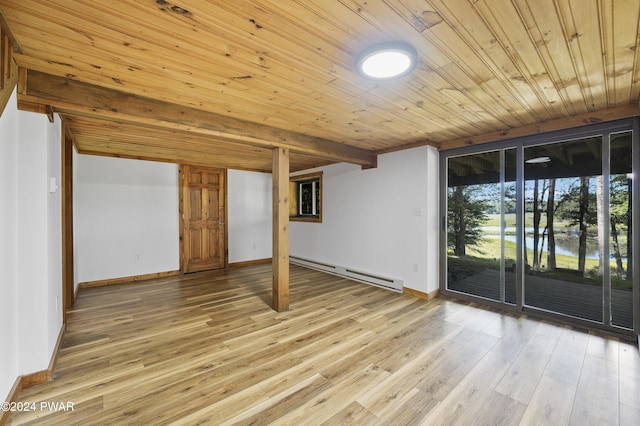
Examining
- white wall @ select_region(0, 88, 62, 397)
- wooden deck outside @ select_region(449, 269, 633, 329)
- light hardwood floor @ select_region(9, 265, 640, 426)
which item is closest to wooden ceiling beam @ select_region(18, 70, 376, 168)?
white wall @ select_region(0, 88, 62, 397)

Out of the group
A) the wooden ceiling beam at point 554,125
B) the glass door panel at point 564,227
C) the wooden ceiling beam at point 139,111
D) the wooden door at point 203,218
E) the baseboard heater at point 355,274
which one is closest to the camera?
the wooden ceiling beam at point 139,111

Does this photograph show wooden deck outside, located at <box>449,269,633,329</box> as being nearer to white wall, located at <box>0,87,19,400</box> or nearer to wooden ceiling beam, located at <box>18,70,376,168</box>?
wooden ceiling beam, located at <box>18,70,376,168</box>

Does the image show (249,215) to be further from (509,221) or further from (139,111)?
(509,221)

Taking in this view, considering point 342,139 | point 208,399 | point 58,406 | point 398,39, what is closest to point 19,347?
point 58,406

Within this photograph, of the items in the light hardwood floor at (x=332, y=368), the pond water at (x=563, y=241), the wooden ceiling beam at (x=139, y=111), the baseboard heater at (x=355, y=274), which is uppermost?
the wooden ceiling beam at (x=139, y=111)

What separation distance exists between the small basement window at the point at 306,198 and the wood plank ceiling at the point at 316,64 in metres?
2.75

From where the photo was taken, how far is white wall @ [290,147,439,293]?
151 inches

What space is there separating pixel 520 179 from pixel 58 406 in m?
4.74

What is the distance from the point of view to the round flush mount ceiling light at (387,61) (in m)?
1.52

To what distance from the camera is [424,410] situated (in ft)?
5.54

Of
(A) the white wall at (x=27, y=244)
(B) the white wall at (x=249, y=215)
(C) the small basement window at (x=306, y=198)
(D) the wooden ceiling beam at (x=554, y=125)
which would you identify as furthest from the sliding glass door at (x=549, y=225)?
(A) the white wall at (x=27, y=244)

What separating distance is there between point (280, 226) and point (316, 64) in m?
2.04

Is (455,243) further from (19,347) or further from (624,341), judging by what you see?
(19,347)

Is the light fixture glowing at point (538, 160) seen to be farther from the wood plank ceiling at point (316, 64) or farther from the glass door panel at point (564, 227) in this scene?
the wood plank ceiling at point (316, 64)
